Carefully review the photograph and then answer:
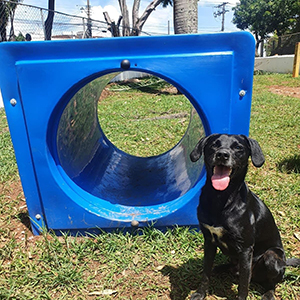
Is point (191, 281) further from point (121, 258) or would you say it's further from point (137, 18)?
point (137, 18)

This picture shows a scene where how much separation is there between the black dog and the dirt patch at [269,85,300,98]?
29.0ft

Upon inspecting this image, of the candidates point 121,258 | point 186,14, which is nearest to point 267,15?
point 186,14

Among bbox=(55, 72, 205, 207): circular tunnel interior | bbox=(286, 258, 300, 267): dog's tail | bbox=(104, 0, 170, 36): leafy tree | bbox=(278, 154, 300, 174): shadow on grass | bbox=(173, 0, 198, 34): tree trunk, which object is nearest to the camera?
bbox=(286, 258, 300, 267): dog's tail

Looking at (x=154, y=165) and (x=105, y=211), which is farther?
(x=154, y=165)

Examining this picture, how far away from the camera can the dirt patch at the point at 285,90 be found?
33.2 ft

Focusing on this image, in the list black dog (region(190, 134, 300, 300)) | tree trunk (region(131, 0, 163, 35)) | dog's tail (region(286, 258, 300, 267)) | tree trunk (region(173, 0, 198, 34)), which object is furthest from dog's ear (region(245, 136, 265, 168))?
tree trunk (region(131, 0, 163, 35))

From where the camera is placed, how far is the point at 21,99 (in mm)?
2389

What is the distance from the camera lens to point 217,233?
187cm

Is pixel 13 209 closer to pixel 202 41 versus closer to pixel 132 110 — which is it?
pixel 202 41

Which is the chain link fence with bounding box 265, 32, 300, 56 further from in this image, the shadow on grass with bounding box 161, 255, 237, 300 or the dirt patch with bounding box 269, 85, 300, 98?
the shadow on grass with bounding box 161, 255, 237, 300

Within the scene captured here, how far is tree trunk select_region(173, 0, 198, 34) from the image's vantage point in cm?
736

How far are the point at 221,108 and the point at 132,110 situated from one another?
610 cm

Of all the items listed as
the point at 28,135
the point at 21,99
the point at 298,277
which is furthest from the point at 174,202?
the point at 21,99

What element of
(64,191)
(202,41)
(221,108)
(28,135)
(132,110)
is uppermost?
(202,41)
